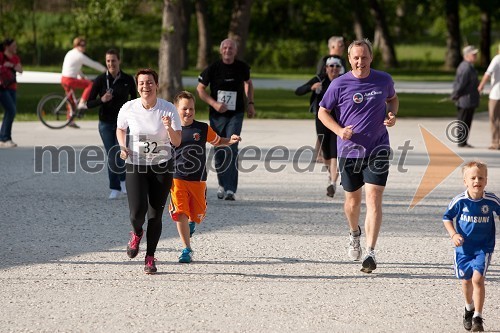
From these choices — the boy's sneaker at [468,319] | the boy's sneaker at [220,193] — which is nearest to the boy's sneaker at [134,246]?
the boy's sneaker at [468,319]

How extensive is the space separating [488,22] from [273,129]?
43769 millimetres

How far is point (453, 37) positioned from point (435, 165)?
4460cm

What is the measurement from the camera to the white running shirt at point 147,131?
29.4ft

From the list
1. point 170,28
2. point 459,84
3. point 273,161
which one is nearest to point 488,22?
point 170,28

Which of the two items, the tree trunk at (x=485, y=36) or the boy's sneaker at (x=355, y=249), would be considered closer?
the boy's sneaker at (x=355, y=249)

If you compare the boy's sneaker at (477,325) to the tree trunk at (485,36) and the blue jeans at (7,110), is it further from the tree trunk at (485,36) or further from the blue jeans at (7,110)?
the tree trunk at (485,36)

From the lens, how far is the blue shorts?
7234 millimetres

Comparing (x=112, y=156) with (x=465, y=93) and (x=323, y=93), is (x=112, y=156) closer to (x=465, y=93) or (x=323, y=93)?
(x=323, y=93)

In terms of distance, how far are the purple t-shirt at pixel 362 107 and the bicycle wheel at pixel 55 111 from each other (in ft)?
46.8

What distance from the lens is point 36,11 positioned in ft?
198

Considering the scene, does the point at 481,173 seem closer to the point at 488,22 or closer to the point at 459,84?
the point at 459,84

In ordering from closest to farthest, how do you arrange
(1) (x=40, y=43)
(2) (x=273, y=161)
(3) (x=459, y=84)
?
1. (2) (x=273, y=161)
2. (3) (x=459, y=84)
3. (1) (x=40, y=43)

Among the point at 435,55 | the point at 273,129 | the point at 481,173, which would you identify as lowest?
the point at 435,55

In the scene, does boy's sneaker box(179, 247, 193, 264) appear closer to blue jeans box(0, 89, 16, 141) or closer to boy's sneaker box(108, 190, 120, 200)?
boy's sneaker box(108, 190, 120, 200)
